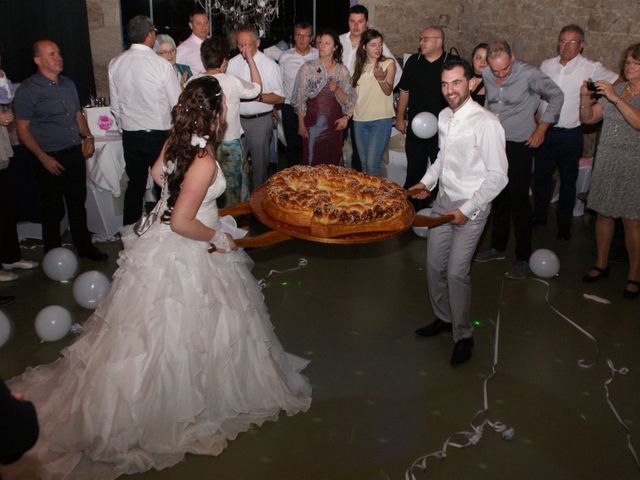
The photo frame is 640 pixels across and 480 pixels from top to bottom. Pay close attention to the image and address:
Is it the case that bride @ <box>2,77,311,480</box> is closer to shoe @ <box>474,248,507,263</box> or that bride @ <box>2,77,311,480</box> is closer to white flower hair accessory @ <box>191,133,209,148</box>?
white flower hair accessory @ <box>191,133,209,148</box>

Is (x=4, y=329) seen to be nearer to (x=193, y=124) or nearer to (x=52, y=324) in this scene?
(x=52, y=324)

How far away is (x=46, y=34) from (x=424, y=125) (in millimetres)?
3811

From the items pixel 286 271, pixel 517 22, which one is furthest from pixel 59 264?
pixel 517 22

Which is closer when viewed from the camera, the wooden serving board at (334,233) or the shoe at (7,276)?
the wooden serving board at (334,233)

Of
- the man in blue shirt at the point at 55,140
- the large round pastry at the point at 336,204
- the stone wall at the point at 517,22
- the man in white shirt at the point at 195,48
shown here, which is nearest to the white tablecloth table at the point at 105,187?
the man in blue shirt at the point at 55,140

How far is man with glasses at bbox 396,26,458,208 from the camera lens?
18.4 ft

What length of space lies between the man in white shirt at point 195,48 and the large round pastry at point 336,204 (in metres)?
2.82

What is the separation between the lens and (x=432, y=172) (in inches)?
154

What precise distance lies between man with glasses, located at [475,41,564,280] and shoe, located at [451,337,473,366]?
134 cm

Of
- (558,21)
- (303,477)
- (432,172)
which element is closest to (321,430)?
(303,477)

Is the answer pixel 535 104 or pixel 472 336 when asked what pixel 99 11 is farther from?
pixel 472 336

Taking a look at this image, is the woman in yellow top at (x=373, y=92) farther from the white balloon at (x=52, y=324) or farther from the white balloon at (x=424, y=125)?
the white balloon at (x=52, y=324)

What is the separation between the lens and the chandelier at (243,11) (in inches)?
328

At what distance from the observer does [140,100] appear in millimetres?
5133
